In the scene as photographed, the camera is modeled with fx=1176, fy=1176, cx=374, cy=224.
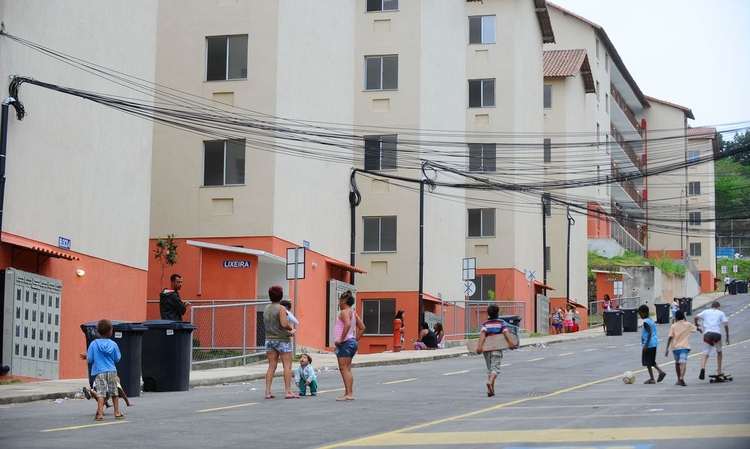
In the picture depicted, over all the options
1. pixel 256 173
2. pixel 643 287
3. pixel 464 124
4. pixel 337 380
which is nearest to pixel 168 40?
pixel 256 173

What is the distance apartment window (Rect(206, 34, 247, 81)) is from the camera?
3644 cm

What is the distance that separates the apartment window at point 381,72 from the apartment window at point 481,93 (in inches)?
391

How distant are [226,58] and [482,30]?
78.7ft

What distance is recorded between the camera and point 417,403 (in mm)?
18125

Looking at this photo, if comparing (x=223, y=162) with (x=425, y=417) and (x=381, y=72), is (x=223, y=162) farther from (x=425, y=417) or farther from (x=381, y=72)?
(x=425, y=417)

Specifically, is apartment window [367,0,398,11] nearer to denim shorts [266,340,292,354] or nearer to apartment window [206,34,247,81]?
apartment window [206,34,247,81]

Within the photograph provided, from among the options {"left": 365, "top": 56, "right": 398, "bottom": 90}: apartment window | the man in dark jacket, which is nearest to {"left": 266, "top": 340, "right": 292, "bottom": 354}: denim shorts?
the man in dark jacket

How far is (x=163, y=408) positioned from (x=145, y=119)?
14.0 meters

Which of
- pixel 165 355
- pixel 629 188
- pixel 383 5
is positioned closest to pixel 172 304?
pixel 165 355

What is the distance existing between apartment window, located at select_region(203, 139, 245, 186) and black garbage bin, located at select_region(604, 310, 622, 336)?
23163mm

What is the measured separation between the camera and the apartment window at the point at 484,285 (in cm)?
5694

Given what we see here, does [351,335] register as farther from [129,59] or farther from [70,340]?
[129,59]

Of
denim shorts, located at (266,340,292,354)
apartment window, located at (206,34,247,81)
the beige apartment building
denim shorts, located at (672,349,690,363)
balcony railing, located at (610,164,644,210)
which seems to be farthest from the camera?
balcony railing, located at (610,164,644,210)

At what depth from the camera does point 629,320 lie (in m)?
56.1
